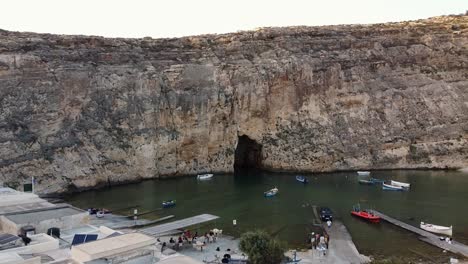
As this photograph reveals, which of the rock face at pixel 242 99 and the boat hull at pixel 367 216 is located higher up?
the rock face at pixel 242 99

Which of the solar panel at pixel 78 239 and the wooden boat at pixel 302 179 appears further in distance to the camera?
the wooden boat at pixel 302 179

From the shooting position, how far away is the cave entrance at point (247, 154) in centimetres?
6775

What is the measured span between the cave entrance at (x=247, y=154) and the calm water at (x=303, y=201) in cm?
595

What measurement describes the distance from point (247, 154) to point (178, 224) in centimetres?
3266

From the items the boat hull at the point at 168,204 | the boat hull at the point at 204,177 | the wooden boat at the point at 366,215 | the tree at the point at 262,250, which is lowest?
the boat hull at the point at 204,177

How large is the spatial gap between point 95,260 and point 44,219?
8.46m

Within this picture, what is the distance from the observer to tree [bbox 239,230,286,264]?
1092 inches

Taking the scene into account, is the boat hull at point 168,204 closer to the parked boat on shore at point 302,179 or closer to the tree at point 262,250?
the parked boat on shore at point 302,179

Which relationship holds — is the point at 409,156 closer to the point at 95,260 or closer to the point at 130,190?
the point at 130,190

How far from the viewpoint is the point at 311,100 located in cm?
6562

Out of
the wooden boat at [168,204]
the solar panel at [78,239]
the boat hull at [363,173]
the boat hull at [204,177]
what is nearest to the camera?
the solar panel at [78,239]

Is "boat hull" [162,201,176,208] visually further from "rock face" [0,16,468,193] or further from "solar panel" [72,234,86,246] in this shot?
"solar panel" [72,234,86,246]

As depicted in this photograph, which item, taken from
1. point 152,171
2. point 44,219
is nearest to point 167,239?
point 44,219

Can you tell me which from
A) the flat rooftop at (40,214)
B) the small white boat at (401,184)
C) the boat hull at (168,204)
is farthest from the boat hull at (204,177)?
the flat rooftop at (40,214)
